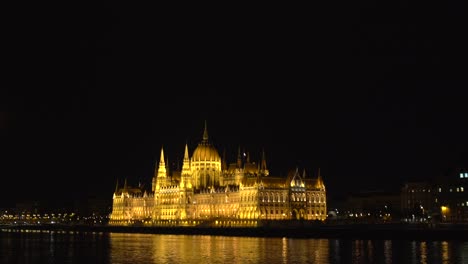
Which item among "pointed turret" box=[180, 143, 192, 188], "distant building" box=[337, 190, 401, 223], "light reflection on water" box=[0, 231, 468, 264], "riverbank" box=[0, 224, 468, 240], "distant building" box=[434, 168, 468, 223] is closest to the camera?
"light reflection on water" box=[0, 231, 468, 264]

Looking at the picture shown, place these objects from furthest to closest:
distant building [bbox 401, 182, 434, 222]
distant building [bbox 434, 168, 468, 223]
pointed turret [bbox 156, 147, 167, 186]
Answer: pointed turret [bbox 156, 147, 167, 186] → distant building [bbox 401, 182, 434, 222] → distant building [bbox 434, 168, 468, 223]

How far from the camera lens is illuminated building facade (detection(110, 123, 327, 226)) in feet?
456

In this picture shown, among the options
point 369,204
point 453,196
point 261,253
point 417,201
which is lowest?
point 261,253

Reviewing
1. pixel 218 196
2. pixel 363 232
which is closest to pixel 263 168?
pixel 218 196

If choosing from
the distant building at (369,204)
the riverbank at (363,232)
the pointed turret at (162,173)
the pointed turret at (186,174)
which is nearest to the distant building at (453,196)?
the distant building at (369,204)

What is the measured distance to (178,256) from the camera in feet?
208

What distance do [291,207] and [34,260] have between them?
8365cm

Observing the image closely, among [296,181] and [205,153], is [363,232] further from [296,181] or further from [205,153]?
[205,153]

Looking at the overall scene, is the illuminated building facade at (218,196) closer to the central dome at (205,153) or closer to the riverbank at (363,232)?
the central dome at (205,153)

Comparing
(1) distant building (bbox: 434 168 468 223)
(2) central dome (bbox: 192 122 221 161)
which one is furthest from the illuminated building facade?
(1) distant building (bbox: 434 168 468 223)

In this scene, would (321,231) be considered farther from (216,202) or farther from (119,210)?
(119,210)

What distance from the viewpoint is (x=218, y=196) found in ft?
485

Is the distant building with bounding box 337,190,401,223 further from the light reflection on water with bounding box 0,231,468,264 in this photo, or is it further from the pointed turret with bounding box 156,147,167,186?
the light reflection on water with bounding box 0,231,468,264

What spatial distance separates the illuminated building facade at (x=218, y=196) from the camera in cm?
13888
